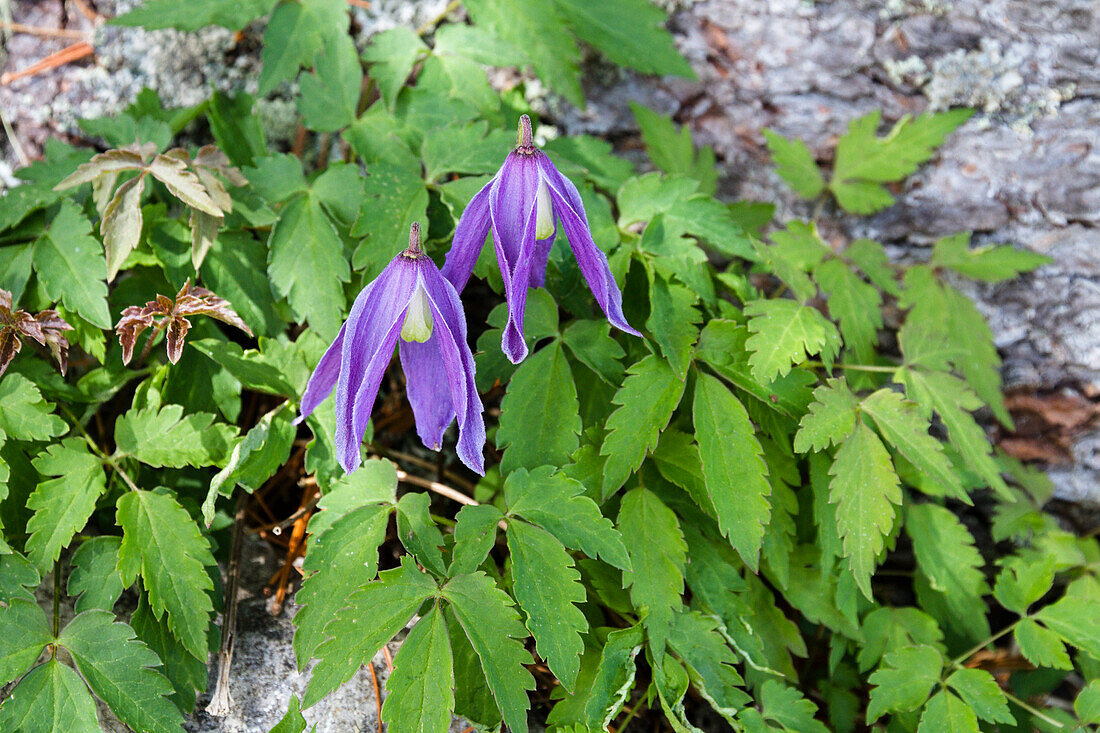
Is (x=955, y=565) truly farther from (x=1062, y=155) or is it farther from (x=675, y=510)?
(x=1062, y=155)

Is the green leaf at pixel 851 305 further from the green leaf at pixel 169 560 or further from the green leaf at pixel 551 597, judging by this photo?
the green leaf at pixel 169 560

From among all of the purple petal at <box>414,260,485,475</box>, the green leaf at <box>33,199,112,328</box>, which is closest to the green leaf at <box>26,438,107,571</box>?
the green leaf at <box>33,199,112,328</box>

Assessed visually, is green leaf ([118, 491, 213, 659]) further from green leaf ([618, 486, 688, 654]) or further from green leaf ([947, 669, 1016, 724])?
green leaf ([947, 669, 1016, 724])

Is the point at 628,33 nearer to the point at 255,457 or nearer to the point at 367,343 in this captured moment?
the point at 367,343

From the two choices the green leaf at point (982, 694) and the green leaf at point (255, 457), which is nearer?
the green leaf at point (255, 457)

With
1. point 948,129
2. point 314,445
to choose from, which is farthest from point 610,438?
point 948,129

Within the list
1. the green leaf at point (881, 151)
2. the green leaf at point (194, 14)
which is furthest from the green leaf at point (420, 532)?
the green leaf at point (881, 151)
